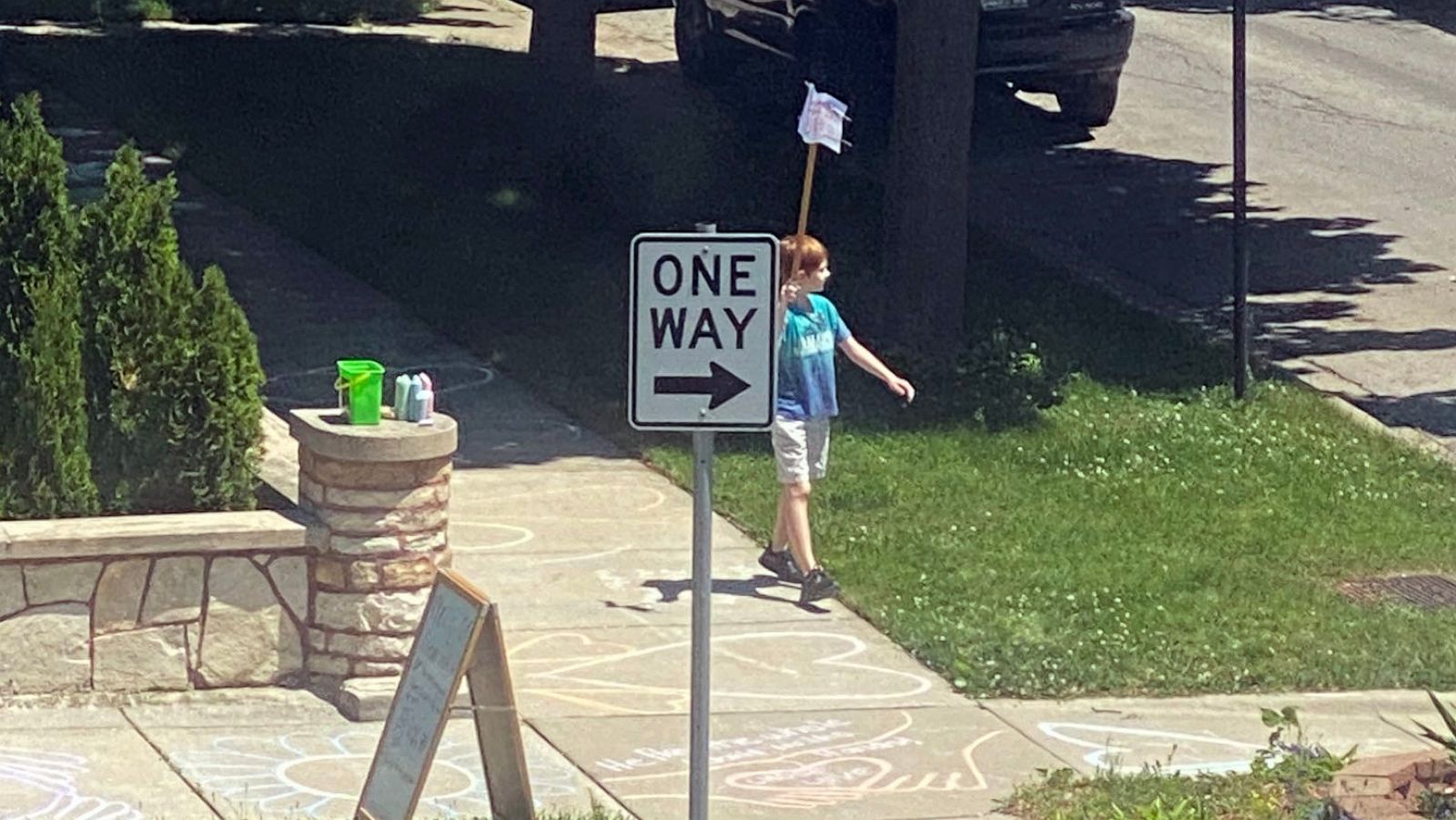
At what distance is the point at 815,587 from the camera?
9219mm

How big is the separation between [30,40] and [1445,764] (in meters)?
16.8

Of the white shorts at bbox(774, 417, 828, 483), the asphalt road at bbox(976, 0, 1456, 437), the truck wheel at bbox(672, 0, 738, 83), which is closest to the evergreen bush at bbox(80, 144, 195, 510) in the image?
the white shorts at bbox(774, 417, 828, 483)

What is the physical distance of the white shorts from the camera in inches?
364

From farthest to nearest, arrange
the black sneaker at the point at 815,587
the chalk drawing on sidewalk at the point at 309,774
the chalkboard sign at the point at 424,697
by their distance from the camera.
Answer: the black sneaker at the point at 815,587 → the chalk drawing on sidewalk at the point at 309,774 → the chalkboard sign at the point at 424,697

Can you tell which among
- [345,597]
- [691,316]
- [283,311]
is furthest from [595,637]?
[283,311]

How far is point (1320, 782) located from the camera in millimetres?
7129

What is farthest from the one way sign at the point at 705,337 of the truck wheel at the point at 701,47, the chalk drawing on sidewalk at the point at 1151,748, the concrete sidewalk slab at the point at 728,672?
the truck wheel at the point at 701,47

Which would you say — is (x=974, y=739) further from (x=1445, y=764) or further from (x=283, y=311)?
(x=283, y=311)

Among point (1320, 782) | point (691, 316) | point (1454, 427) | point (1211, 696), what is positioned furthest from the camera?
point (1454, 427)

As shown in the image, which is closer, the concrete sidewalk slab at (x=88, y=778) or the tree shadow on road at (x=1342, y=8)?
the concrete sidewalk slab at (x=88, y=778)

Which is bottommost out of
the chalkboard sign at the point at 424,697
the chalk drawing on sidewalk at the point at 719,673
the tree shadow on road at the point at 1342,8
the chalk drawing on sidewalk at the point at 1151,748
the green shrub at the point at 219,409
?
the chalk drawing on sidewalk at the point at 1151,748

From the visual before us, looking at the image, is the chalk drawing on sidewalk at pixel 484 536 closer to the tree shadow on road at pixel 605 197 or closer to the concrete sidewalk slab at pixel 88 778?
the tree shadow on road at pixel 605 197

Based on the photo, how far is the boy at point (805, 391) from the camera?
9094 millimetres

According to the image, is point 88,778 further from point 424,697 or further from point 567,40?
point 567,40
